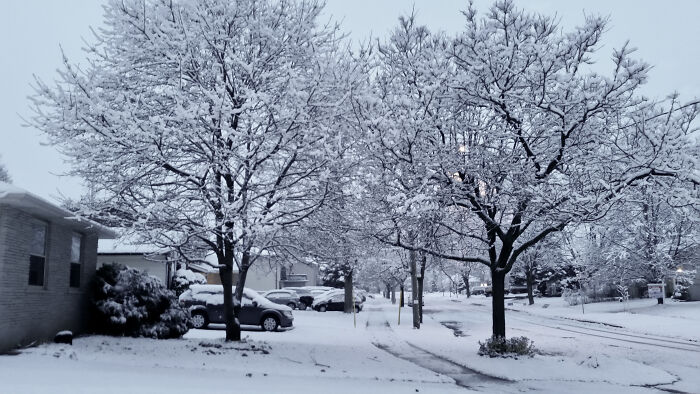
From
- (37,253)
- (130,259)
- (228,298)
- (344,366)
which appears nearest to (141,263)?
(130,259)

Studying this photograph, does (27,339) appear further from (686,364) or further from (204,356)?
(686,364)

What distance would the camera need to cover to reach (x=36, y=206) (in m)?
11.6

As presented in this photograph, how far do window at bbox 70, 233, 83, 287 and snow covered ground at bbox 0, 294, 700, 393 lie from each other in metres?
1.89

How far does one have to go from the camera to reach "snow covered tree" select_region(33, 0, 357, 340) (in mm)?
12383

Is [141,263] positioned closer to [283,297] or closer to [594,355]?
[283,297]

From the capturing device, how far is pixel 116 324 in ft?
50.3

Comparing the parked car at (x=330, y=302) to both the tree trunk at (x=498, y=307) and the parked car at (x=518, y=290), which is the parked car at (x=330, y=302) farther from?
the parked car at (x=518, y=290)

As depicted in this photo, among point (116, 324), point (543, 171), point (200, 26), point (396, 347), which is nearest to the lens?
point (200, 26)

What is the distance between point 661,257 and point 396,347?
78.1 ft

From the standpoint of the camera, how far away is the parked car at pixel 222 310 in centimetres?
2166

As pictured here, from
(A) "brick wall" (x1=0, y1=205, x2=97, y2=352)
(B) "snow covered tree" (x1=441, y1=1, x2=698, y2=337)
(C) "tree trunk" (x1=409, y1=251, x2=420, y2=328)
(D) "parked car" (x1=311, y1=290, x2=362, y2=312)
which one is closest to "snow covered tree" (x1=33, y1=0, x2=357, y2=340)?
(A) "brick wall" (x1=0, y1=205, x2=97, y2=352)

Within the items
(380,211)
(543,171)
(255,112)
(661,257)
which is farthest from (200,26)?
(661,257)

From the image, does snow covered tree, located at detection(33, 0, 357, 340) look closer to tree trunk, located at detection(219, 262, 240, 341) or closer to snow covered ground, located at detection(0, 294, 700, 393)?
tree trunk, located at detection(219, 262, 240, 341)

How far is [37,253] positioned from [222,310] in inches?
372
